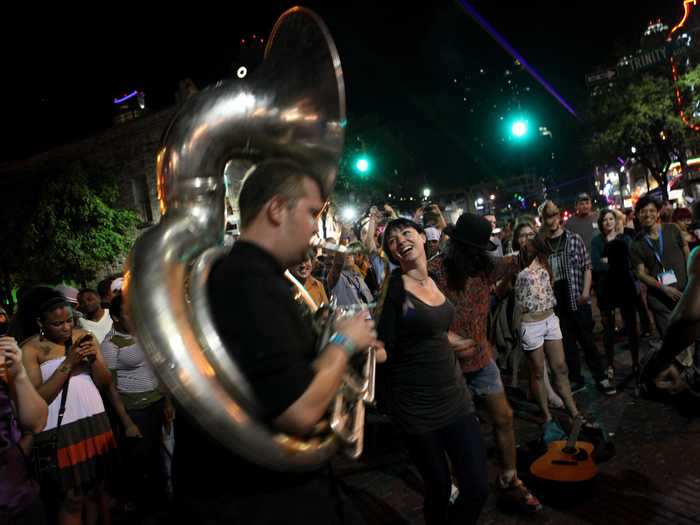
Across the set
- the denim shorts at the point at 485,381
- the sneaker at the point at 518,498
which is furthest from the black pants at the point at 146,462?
the sneaker at the point at 518,498

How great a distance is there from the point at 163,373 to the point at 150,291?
0.72 ft

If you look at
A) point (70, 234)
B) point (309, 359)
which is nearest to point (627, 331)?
point (309, 359)

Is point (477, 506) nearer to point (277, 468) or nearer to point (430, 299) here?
point (430, 299)

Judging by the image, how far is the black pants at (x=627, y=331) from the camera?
18.3 feet

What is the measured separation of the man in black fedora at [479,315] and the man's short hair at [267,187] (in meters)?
2.14

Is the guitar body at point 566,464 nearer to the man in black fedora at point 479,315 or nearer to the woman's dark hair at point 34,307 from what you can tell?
the man in black fedora at point 479,315

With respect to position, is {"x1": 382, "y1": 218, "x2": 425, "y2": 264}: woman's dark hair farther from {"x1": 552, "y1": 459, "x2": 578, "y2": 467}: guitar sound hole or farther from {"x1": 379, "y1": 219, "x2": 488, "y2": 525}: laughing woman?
{"x1": 552, "y1": 459, "x2": 578, "y2": 467}: guitar sound hole

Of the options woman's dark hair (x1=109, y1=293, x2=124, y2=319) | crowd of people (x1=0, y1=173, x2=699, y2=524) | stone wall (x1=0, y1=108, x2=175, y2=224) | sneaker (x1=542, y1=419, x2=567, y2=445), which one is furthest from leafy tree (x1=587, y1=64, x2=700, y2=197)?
woman's dark hair (x1=109, y1=293, x2=124, y2=319)

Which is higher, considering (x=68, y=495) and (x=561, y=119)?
(x=561, y=119)

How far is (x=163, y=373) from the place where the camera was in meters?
1.20

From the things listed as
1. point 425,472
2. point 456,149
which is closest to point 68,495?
point 425,472

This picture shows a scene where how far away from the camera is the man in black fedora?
3350 millimetres

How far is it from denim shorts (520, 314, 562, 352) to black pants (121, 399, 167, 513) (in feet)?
10.9

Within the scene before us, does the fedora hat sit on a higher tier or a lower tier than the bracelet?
higher
